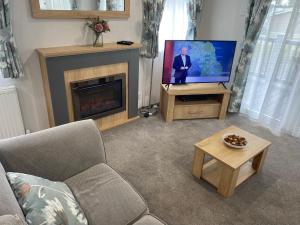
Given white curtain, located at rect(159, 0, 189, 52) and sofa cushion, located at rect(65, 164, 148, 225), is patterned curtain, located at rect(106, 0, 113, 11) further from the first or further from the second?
sofa cushion, located at rect(65, 164, 148, 225)

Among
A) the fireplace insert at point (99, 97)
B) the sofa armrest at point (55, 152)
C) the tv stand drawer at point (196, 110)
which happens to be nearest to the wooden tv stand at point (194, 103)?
the tv stand drawer at point (196, 110)

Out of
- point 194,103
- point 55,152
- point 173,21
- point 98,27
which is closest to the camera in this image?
point 55,152

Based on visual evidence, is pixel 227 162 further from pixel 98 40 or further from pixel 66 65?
pixel 98 40

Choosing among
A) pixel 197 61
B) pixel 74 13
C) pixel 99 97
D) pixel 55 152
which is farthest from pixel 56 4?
pixel 197 61

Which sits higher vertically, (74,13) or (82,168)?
(74,13)

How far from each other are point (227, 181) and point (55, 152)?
1430 millimetres

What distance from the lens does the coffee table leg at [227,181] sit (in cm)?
190

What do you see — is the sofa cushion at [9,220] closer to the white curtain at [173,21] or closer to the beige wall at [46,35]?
the beige wall at [46,35]

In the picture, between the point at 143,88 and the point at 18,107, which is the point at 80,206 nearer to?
the point at 18,107

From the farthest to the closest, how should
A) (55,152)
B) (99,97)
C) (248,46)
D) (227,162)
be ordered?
(248,46), (99,97), (227,162), (55,152)

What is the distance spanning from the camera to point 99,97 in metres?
2.94

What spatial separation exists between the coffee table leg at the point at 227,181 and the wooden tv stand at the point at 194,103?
144 centimetres

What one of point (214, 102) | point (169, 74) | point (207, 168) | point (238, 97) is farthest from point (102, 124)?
point (238, 97)

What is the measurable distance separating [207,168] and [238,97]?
1598 millimetres
